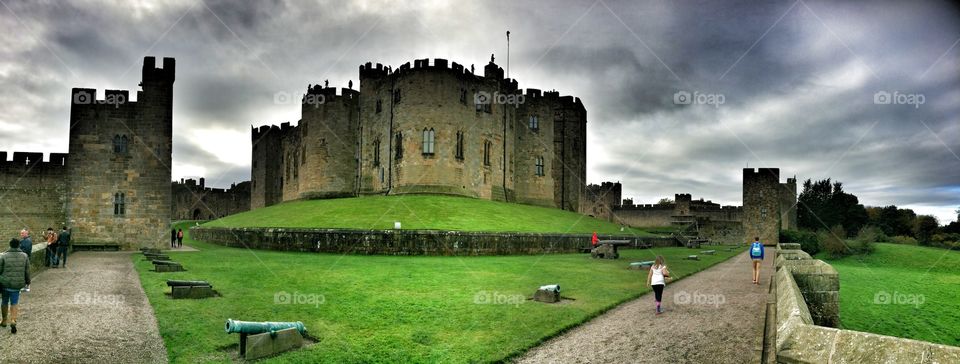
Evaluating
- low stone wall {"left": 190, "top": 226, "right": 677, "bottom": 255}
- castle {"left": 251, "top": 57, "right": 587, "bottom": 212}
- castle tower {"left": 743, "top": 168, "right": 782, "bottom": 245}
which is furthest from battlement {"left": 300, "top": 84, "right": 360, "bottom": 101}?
castle tower {"left": 743, "top": 168, "right": 782, "bottom": 245}

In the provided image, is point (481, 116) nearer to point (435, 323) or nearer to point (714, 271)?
point (714, 271)

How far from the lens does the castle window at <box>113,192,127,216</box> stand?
33.5 m

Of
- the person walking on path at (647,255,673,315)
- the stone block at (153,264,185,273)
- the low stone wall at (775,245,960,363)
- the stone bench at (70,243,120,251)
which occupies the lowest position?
the stone bench at (70,243,120,251)

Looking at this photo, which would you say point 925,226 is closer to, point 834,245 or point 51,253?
point 834,245

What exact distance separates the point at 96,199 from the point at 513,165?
3547 centimetres

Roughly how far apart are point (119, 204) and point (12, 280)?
88.0ft

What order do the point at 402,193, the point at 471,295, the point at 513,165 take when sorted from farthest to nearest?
the point at 513,165
the point at 402,193
the point at 471,295

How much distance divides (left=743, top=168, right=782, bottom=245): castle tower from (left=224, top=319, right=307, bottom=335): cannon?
6303 centimetres

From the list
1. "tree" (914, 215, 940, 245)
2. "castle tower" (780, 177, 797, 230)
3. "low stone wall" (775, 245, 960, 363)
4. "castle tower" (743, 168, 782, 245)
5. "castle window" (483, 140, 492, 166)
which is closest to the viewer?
Result: "low stone wall" (775, 245, 960, 363)

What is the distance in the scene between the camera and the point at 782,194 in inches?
2726

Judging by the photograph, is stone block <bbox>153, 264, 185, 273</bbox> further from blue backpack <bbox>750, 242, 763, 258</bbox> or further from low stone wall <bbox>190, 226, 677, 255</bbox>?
blue backpack <bbox>750, 242, 763, 258</bbox>

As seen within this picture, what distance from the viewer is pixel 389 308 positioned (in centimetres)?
1251

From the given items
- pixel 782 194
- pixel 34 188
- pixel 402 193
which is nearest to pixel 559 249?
pixel 402 193

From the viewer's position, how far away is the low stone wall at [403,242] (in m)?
29.9
